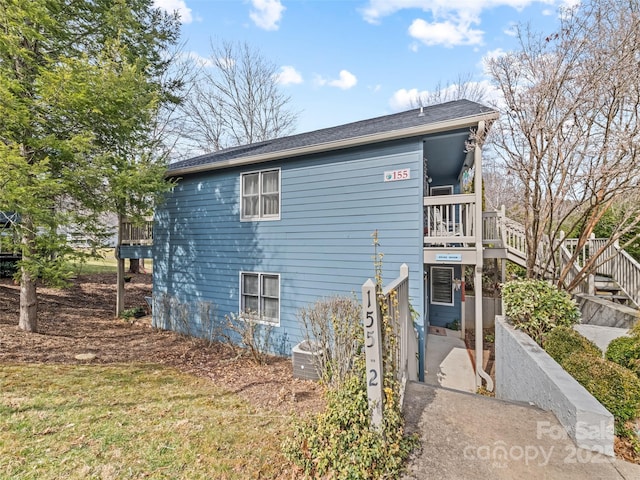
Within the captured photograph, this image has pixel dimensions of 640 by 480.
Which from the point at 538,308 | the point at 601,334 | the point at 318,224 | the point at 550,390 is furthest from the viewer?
the point at 318,224

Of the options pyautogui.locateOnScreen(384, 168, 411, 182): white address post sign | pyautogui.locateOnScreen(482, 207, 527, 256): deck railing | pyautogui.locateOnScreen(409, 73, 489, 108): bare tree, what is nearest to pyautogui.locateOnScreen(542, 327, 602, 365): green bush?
pyautogui.locateOnScreen(482, 207, 527, 256): deck railing

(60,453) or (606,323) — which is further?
(606,323)

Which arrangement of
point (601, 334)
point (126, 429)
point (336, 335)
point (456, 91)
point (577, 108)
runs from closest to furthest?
point (126, 429)
point (336, 335)
point (601, 334)
point (577, 108)
point (456, 91)

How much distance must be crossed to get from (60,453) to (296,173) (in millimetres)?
6262

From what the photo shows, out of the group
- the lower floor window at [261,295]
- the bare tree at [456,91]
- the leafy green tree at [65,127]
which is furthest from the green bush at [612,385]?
the bare tree at [456,91]

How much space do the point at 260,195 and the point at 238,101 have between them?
1501 cm

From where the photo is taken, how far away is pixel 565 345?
164 inches

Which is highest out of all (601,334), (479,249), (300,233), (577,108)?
(577,108)

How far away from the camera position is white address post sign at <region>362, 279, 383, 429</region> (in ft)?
7.64

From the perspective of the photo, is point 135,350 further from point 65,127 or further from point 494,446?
point 494,446

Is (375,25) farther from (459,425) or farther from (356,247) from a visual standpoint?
(459,425)

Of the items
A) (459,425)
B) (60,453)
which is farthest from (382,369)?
(60,453)

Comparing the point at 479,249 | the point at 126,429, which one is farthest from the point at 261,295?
the point at 479,249

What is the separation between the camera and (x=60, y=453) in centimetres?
319
